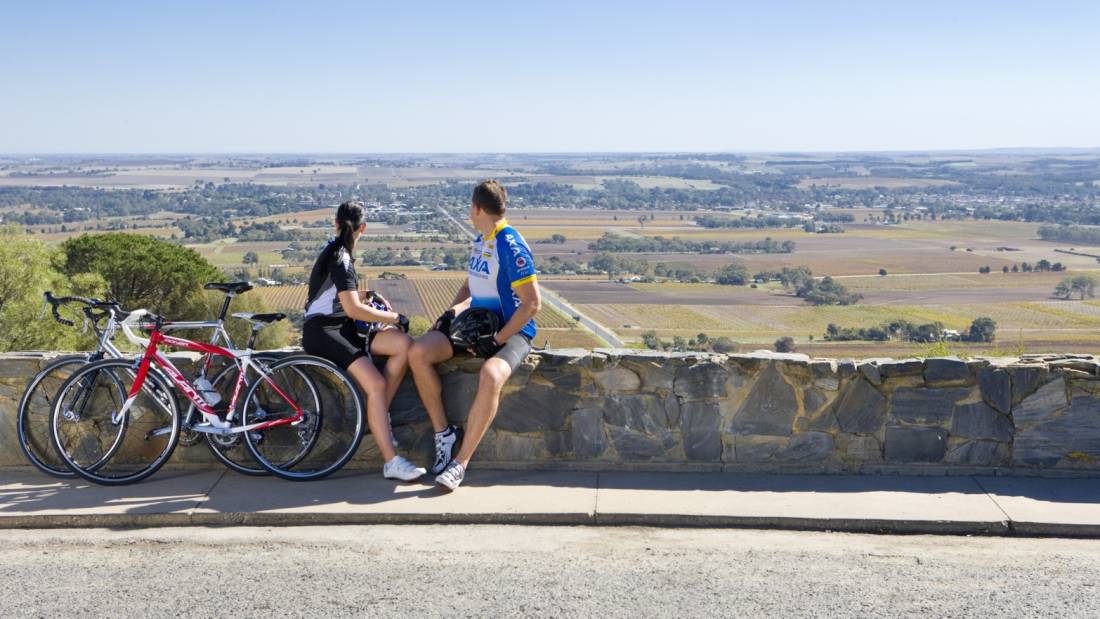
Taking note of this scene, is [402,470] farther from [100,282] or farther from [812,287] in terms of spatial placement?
[812,287]

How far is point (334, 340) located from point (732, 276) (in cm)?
5773

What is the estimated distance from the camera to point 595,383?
17.3 ft

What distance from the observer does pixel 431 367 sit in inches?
204

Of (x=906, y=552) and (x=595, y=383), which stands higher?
(x=595, y=383)

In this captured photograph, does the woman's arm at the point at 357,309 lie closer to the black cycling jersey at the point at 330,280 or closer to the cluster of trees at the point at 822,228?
the black cycling jersey at the point at 330,280

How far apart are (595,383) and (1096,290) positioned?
185 feet

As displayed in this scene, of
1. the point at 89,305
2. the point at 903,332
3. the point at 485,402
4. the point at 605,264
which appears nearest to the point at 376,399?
the point at 485,402

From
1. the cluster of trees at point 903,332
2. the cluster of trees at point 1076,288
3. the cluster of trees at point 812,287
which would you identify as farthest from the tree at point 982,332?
the cluster of trees at point 1076,288

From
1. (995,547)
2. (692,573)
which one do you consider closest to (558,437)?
(692,573)

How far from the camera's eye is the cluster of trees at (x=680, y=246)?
7552 centimetres

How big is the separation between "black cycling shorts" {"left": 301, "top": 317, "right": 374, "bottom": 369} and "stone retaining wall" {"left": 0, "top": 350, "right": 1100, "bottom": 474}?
0.41 metres

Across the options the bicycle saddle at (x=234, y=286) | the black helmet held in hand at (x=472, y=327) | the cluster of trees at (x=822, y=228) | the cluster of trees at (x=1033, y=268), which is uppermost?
the bicycle saddle at (x=234, y=286)

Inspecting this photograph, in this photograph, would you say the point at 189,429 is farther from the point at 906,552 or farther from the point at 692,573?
the point at 906,552

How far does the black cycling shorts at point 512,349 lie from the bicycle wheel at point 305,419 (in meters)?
0.58
